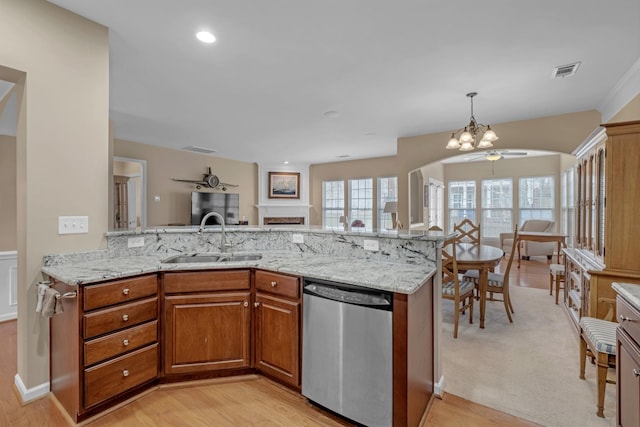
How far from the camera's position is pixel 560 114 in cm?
432

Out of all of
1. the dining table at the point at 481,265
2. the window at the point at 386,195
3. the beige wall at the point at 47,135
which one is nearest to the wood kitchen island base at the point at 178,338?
the beige wall at the point at 47,135

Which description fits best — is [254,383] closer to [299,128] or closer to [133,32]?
[133,32]

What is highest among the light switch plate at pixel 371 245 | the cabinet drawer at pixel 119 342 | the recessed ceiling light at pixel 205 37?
the recessed ceiling light at pixel 205 37

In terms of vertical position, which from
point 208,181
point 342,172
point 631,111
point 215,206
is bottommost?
point 215,206

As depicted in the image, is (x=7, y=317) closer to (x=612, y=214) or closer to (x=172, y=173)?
(x=172, y=173)

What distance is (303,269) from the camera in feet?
6.81

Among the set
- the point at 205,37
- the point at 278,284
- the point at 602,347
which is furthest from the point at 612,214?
the point at 205,37

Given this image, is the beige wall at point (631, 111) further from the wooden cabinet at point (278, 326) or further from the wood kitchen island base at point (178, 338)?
the wooden cabinet at point (278, 326)

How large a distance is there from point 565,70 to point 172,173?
700cm

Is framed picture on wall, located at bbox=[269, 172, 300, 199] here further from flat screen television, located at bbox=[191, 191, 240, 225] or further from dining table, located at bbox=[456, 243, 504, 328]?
dining table, located at bbox=[456, 243, 504, 328]

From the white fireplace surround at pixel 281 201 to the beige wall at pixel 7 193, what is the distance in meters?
5.18

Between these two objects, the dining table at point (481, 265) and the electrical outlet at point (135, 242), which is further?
the dining table at point (481, 265)

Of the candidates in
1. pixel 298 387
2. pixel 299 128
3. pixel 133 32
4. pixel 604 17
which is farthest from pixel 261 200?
pixel 604 17

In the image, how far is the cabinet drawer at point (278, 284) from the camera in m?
2.05
